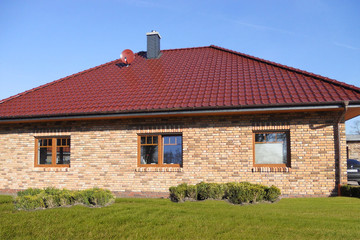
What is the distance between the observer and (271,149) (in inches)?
433

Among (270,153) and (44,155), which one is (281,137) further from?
(44,155)

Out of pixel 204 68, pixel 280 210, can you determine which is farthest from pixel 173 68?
pixel 280 210

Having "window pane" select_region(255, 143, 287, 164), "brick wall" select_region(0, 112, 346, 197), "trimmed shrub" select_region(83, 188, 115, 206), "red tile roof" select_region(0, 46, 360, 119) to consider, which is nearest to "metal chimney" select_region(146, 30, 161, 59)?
"red tile roof" select_region(0, 46, 360, 119)

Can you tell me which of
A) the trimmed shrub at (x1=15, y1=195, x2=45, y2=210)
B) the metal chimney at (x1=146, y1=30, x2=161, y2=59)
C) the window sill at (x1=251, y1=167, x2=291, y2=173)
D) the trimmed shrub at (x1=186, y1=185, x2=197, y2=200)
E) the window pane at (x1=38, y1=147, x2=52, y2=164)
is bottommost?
the trimmed shrub at (x1=15, y1=195, x2=45, y2=210)

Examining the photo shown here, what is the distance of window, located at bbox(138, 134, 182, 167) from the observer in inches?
460

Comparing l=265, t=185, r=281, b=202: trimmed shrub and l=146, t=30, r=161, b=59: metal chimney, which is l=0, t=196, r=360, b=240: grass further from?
l=146, t=30, r=161, b=59: metal chimney

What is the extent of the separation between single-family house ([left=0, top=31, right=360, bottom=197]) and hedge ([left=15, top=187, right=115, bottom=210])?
312 centimetres

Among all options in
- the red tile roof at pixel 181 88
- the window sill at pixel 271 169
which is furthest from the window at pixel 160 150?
the window sill at pixel 271 169

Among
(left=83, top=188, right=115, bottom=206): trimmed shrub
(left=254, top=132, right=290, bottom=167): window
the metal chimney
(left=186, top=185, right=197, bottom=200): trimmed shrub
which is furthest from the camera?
the metal chimney

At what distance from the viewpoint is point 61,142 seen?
12.7 metres

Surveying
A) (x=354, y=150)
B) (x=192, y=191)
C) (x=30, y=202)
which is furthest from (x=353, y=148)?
(x=30, y=202)

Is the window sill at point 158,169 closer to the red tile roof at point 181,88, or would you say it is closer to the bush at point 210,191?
the red tile roof at point 181,88

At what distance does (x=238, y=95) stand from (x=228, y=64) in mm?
3471

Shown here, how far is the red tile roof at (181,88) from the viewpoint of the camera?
11.0 m
